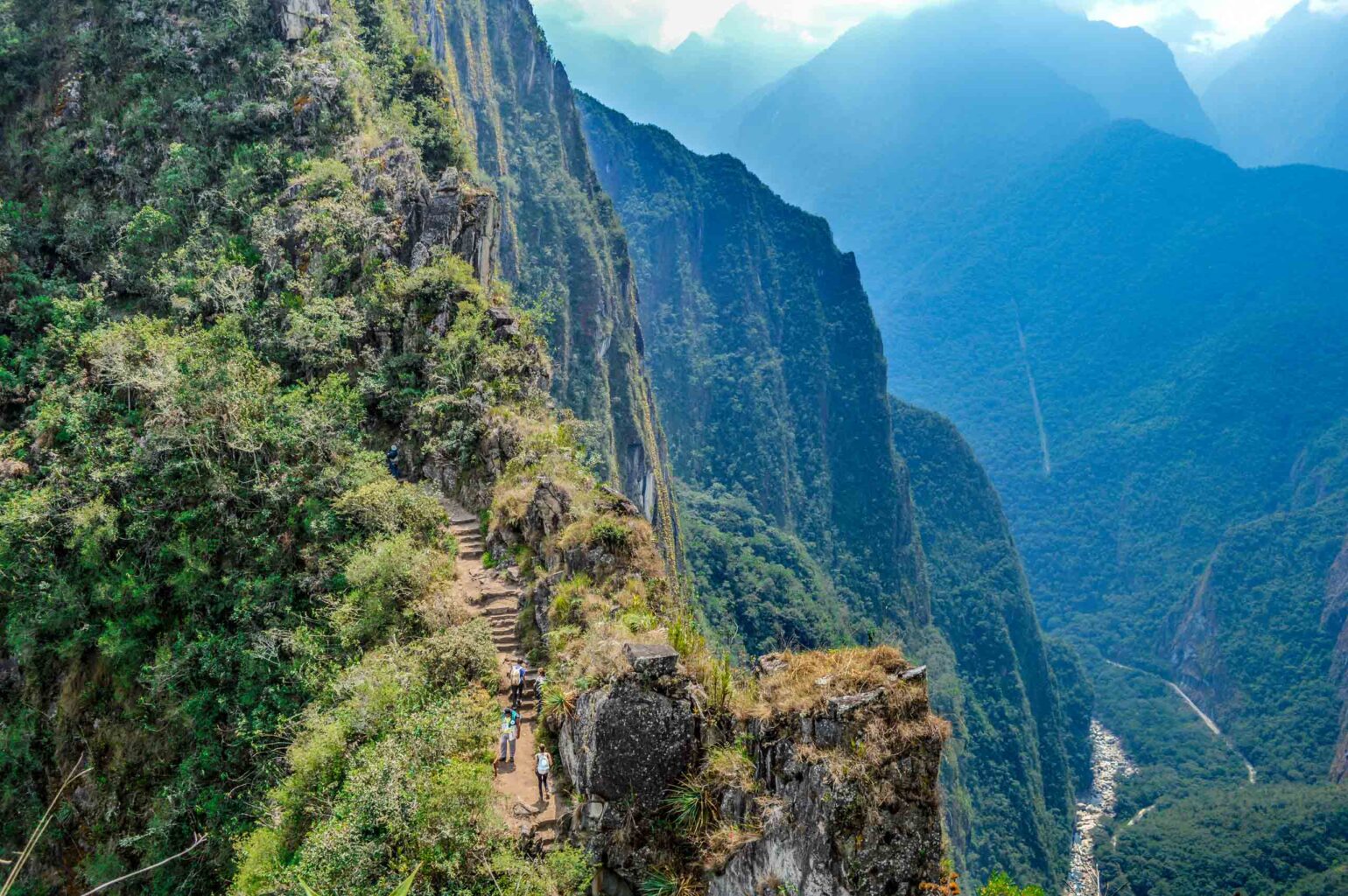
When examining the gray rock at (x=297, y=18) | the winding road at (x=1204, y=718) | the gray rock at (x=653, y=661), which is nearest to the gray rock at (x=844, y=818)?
the gray rock at (x=653, y=661)

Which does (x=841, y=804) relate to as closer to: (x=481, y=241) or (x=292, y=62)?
(x=481, y=241)

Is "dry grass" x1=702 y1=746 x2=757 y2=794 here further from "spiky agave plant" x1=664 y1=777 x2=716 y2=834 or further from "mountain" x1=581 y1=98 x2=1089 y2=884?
"mountain" x1=581 y1=98 x2=1089 y2=884

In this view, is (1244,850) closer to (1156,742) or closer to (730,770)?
(1156,742)

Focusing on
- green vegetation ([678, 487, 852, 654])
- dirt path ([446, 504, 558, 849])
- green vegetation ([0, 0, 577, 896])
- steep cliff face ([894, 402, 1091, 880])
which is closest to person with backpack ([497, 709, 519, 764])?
dirt path ([446, 504, 558, 849])

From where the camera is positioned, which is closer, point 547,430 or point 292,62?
point 547,430

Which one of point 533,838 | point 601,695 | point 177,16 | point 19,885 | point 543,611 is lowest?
point 19,885

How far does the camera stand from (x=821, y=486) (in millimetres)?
126625

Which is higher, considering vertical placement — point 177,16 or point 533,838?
Answer: point 177,16

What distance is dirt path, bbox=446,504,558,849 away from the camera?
1043 cm

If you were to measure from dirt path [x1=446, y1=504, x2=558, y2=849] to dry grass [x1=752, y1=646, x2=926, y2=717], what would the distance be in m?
3.62

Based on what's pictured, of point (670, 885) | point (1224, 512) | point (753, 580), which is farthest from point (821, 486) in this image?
point (670, 885)

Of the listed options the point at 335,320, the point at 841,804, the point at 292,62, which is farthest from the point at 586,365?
the point at 841,804

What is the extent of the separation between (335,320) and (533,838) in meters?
15.0

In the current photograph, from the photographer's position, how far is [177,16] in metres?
25.6
